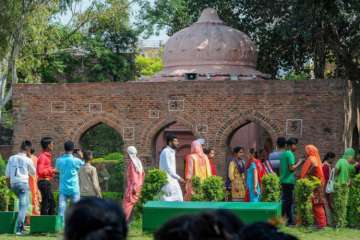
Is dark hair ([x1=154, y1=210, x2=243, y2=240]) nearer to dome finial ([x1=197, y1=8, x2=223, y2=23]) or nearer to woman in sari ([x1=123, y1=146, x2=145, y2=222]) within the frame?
woman in sari ([x1=123, y1=146, x2=145, y2=222])

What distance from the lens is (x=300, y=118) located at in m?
19.1

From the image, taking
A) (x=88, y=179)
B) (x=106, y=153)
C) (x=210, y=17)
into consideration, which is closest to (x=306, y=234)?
(x=88, y=179)

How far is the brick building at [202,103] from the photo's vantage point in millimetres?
19000

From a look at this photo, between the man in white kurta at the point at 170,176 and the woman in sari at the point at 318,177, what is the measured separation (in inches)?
69.2

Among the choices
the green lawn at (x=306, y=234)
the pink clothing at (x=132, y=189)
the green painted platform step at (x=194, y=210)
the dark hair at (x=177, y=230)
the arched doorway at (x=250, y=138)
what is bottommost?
the green lawn at (x=306, y=234)

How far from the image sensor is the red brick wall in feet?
62.2

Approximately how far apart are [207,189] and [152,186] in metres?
0.81

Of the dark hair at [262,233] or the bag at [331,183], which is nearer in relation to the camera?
the dark hair at [262,233]

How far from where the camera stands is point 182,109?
19.9m

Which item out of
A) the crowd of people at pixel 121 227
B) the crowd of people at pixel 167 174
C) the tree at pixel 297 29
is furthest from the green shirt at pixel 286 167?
the crowd of people at pixel 121 227

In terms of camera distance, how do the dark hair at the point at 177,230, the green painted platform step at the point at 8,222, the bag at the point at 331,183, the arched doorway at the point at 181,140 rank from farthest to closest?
the arched doorway at the point at 181,140 → the bag at the point at 331,183 → the green painted platform step at the point at 8,222 → the dark hair at the point at 177,230

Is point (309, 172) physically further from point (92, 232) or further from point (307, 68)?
point (307, 68)

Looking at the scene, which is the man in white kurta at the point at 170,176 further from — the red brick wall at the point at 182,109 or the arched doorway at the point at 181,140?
the arched doorway at the point at 181,140

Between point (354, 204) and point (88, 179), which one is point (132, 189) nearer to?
point (88, 179)
